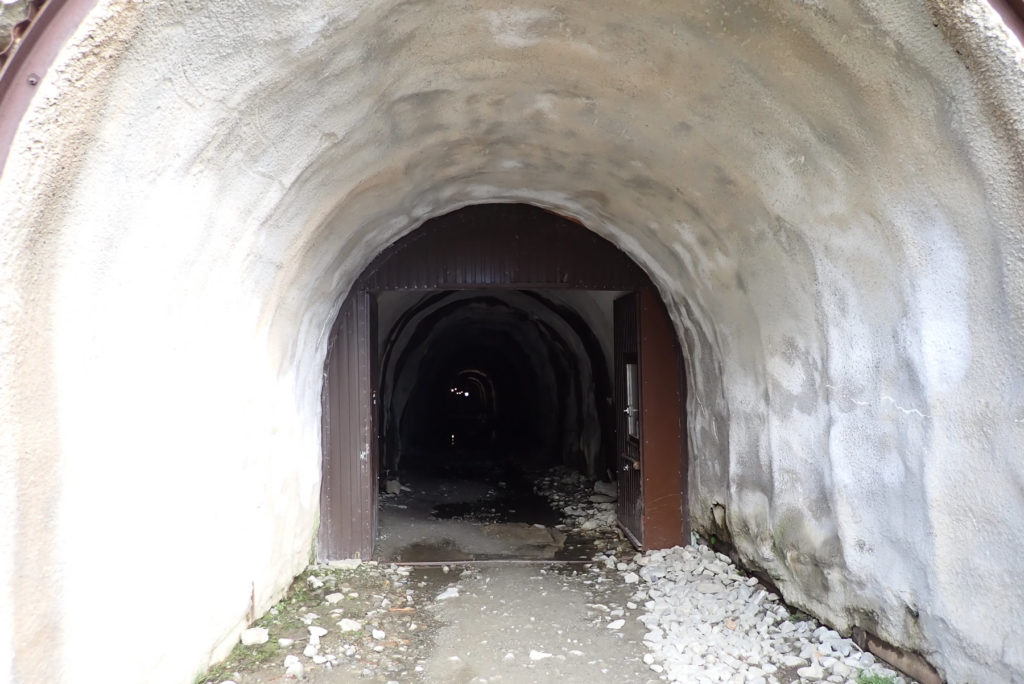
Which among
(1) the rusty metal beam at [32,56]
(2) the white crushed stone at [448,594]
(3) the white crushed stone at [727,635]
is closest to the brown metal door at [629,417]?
(3) the white crushed stone at [727,635]

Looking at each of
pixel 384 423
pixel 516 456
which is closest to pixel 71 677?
pixel 384 423

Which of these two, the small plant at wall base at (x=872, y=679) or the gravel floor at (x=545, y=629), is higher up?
the small plant at wall base at (x=872, y=679)

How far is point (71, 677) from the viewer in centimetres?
245

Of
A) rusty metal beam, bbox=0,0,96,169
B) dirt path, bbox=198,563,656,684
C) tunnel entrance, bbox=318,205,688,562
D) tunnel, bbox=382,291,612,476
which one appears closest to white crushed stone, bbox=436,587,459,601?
dirt path, bbox=198,563,656,684

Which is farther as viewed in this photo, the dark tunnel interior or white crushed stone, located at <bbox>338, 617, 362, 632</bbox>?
the dark tunnel interior

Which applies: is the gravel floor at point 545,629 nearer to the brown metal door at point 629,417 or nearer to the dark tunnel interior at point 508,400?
the brown metal door at point 629,417

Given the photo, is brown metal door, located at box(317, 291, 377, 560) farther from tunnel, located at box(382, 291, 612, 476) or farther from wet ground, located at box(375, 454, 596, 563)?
tunnel, located at box(382, 291, 612, 476)

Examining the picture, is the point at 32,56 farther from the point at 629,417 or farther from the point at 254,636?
the point at 629,417

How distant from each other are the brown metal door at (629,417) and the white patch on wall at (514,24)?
3381 mm

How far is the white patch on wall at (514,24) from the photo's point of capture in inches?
131

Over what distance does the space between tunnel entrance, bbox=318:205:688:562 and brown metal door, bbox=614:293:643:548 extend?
2cm

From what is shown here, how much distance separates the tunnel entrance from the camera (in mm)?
6199

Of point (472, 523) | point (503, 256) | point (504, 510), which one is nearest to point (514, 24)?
point (503, 256)

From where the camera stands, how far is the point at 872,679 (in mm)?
3535
